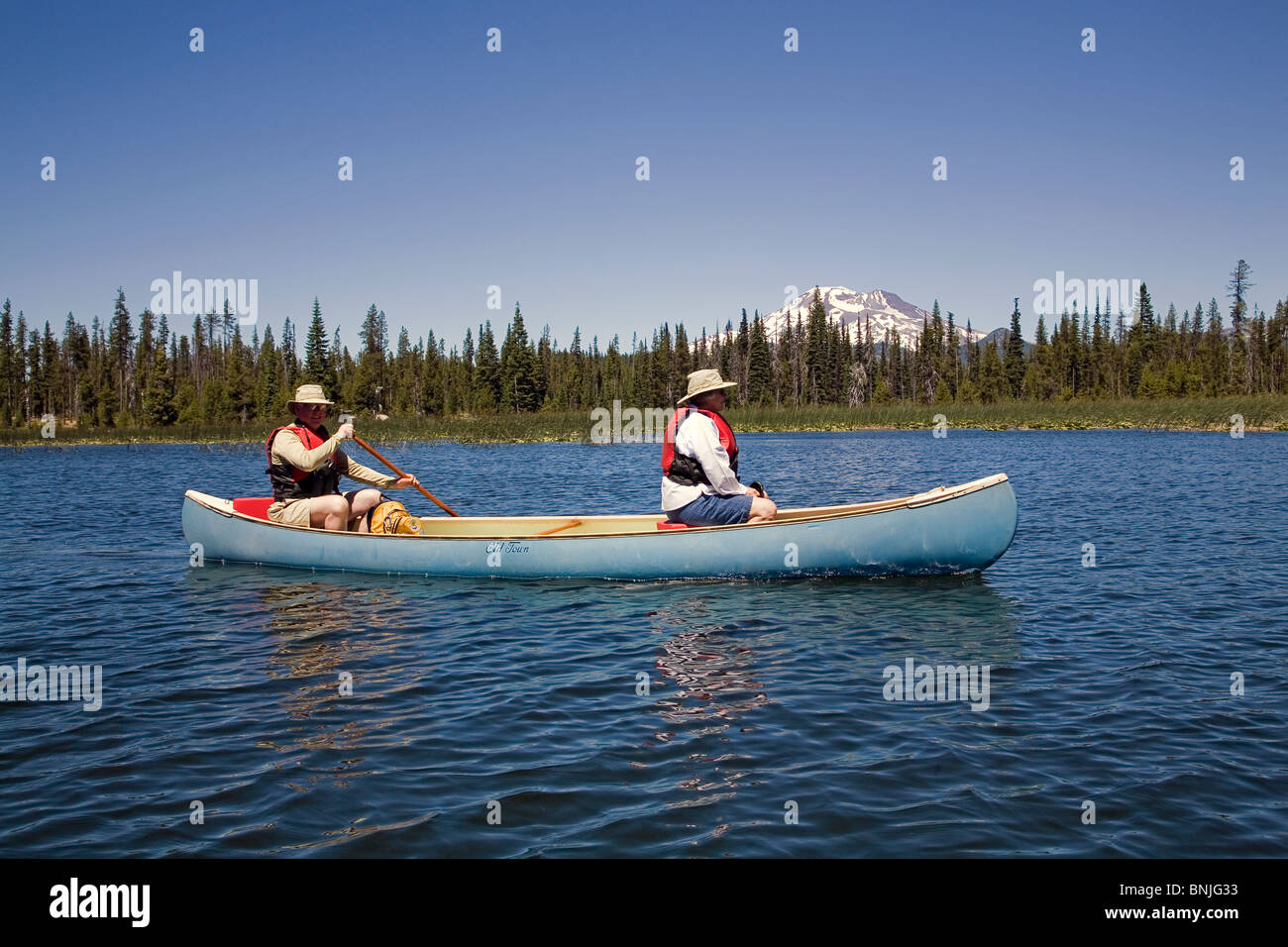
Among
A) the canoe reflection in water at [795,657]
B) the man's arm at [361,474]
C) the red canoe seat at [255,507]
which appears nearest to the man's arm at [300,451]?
the man's arm at [361,474]

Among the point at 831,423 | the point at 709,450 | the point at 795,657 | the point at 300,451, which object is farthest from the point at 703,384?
the point at 831,423

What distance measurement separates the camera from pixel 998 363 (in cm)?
9906

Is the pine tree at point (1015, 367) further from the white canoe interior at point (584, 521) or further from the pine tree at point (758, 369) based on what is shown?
the white canoe interior at point (584, 521)

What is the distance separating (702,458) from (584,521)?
114 inches

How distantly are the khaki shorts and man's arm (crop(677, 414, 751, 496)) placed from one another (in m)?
4.67

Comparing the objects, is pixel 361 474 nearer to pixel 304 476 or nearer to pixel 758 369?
pixel 304 476

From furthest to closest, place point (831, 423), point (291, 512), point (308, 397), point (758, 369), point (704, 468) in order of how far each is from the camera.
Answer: point (758, 369) → point (831, 423) → point (291, 512) → point (308, 397) → point (704, 468)

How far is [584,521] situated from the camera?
1263 cm

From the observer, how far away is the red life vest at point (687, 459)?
33.4 feet
